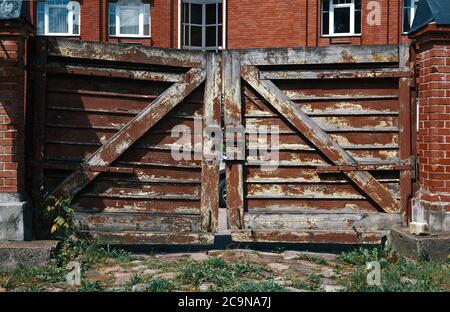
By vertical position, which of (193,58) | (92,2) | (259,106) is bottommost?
(259,106)

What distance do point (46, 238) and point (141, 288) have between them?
72.4 inches

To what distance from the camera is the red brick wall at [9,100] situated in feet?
18.4

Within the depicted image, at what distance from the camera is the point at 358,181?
6.21 m

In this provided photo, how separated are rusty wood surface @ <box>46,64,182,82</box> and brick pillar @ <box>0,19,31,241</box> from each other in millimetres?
480

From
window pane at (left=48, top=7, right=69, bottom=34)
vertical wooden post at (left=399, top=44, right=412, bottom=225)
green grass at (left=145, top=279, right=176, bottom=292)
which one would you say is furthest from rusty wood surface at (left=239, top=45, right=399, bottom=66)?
window pane at (left=48, top=7, right=69, bottom=34)

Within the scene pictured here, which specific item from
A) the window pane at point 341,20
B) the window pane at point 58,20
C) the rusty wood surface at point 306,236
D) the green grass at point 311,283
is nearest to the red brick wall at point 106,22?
the window pane at point 58,20

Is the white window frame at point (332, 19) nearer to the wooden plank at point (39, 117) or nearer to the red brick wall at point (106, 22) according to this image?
the red brick wall at point (106, 22)

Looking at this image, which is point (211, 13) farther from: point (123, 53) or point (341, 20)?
point (123, 53)

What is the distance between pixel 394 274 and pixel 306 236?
4.26 ft

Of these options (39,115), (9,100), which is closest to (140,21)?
(39,115)

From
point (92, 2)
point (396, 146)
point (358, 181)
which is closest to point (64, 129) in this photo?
point (358, 181)

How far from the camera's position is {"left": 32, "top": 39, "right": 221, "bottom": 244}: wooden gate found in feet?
19.9

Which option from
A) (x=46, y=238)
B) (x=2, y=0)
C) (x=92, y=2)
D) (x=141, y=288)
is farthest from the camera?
(x=92, y=2)

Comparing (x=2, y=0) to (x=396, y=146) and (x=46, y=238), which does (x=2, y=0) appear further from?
(x=396, y=146)
